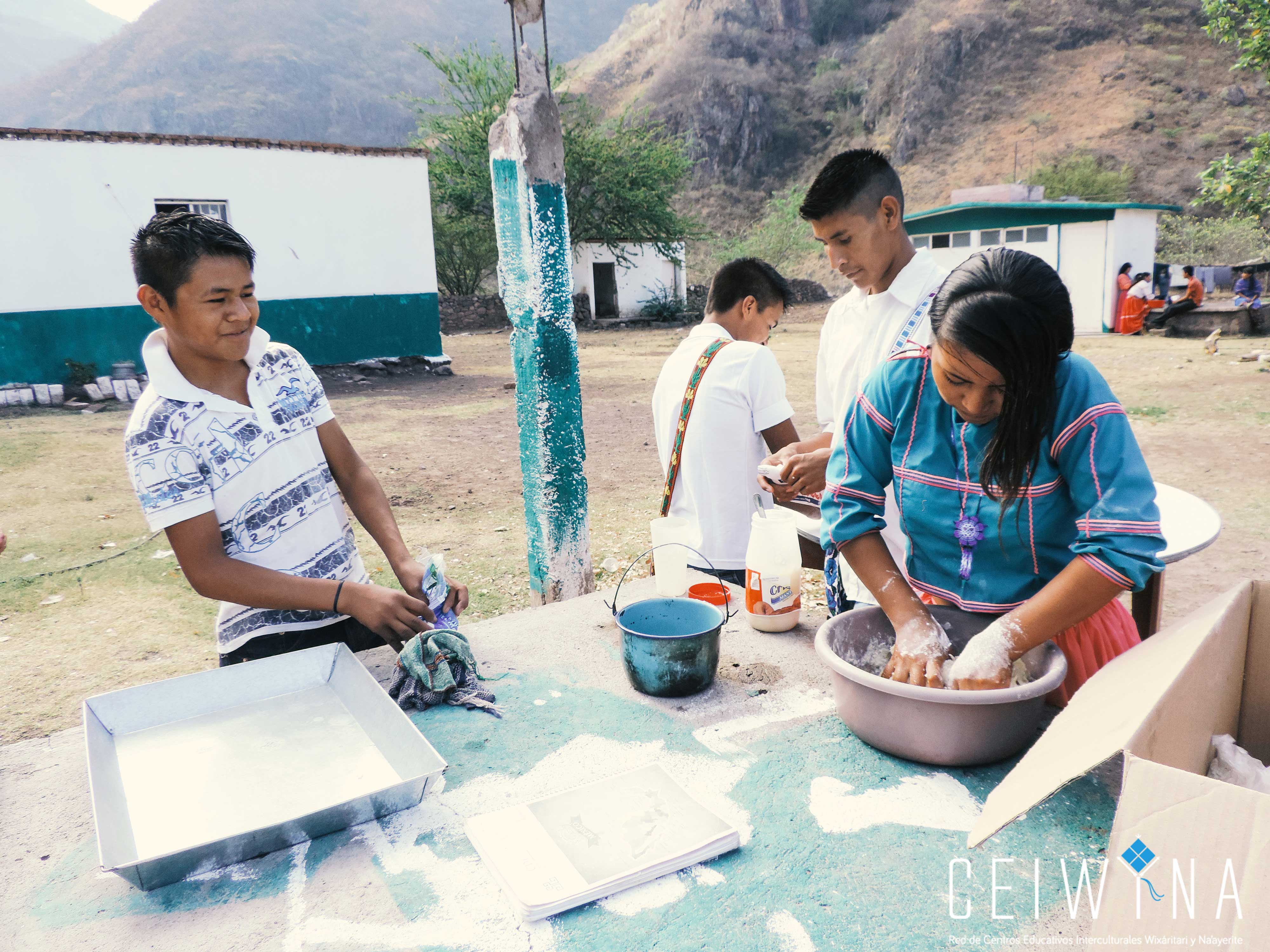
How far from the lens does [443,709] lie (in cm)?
160

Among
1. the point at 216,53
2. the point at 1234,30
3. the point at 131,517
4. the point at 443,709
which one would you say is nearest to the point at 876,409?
the point at 443,709

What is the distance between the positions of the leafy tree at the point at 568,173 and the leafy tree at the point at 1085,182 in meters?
16.0

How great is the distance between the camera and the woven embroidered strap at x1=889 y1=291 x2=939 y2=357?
2055 millimetres

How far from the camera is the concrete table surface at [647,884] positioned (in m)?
1.03

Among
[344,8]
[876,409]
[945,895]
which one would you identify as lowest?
[945,895]

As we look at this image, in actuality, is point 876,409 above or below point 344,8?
below

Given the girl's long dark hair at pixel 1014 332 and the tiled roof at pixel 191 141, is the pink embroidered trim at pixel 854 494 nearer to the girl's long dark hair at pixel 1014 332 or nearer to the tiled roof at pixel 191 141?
the girl's long dark hair at pixel 1014 332

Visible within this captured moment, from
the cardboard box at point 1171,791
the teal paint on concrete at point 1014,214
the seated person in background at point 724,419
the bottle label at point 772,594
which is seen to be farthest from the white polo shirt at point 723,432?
the teal paint on concrete at point 1014,214

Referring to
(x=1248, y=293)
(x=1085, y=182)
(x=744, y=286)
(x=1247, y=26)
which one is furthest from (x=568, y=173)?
(x=1085, y=182)

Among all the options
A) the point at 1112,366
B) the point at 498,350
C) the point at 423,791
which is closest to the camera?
the point at 423,791

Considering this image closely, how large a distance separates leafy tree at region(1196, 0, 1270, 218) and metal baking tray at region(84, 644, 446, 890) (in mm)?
10844

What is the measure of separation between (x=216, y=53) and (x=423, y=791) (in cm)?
8488

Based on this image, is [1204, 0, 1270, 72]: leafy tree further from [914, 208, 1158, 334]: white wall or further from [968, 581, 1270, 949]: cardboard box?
[968, 581, 1270, 949]: cardboard box

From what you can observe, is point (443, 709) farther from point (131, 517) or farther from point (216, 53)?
point (216, 53)
